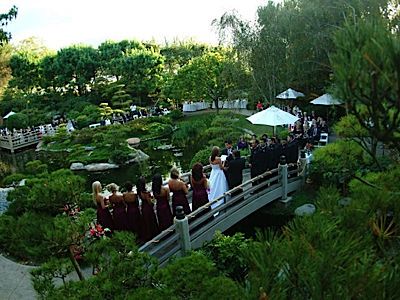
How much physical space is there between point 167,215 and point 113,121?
2003cm

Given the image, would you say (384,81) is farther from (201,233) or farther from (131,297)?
(201,233)

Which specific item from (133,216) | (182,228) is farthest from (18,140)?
(182,228)

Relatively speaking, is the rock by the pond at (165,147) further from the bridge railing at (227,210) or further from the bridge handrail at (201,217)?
the bridge handrail at (201,217)

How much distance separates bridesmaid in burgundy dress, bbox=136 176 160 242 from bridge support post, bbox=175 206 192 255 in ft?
1.91

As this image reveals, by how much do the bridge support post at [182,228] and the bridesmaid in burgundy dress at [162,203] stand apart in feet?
1.41

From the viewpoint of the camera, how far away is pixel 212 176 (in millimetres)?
8055

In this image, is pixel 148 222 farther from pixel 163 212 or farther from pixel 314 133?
pixel 314 133

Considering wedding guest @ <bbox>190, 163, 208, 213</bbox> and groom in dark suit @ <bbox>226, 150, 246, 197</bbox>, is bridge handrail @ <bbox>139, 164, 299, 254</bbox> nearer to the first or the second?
wedding guest @ <bbox>190, 163, 208, 213</bbox>

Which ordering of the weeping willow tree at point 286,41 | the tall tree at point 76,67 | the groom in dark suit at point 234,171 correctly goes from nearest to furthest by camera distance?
the groom in dark suit at point 234,171
the weeping willow tree at point 286,41
the tall tree at point 76,67

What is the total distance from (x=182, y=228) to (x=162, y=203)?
0.58 meters

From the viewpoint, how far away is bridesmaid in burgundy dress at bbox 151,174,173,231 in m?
6.34

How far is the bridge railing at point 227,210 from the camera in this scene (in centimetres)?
618

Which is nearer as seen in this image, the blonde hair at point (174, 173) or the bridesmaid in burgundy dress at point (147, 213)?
the bridesmaid in burgundy dress at point (147, 213)

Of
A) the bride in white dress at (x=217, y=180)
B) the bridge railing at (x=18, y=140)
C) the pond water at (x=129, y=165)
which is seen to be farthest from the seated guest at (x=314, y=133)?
the bridge railing at (x=18, y=140)
